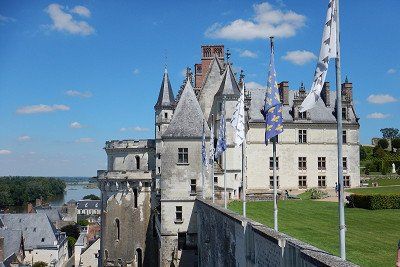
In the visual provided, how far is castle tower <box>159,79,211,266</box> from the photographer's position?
109ft

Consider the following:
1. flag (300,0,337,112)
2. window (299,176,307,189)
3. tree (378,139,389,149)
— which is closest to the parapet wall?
flag (300,0,337,112)

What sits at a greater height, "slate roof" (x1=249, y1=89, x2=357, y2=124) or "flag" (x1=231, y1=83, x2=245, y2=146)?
"slate roof" (x1=249, y1=89, x2=357, y2=124)

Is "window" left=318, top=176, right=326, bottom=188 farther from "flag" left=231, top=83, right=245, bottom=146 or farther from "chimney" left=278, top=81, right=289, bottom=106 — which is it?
"flag" left=231, top=83, right=245, bottom=146

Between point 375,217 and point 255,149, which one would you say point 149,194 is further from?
point 375,217

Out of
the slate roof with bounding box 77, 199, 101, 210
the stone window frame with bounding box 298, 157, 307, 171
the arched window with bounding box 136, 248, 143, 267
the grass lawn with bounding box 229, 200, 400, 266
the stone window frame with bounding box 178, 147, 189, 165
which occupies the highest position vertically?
the stone window frame with bounding box 178, 147, 189, 165

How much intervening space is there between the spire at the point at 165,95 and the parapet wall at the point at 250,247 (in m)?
18.9

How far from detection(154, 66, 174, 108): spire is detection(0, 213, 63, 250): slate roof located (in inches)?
1674

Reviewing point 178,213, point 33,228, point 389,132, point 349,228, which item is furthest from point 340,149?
point 389,132

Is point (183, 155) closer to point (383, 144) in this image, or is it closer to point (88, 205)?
point (383, 144)

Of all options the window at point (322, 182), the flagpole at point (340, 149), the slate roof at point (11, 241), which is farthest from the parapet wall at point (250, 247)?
the slate roof at point (11, 241)

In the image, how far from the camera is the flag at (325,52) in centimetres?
951

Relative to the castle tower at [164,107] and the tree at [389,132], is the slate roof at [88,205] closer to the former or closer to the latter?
the tree at [389,132]

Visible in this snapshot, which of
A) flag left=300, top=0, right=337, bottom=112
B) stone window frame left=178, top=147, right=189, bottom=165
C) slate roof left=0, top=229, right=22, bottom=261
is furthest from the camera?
slate roof left=0, top=229, right=22, bottom=261

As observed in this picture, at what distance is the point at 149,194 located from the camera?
1532 inches
